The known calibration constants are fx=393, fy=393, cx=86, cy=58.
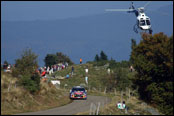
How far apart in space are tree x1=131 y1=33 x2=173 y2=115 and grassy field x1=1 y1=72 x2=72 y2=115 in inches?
301

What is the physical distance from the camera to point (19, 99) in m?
28.0

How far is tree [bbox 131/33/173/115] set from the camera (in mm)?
24828

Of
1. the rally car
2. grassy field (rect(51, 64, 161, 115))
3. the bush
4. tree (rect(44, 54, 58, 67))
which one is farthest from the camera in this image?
tree (rect(44, 54, 58, 67))

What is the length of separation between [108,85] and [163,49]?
2966 centimetres

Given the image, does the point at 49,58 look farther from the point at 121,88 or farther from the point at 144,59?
the point at 144,59

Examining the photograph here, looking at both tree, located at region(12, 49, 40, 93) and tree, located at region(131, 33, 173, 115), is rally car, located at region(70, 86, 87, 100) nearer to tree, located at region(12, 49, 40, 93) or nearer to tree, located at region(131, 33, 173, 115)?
tree, located at region(12, 49, 40, 93)

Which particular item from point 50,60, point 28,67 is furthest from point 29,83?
point 50,60

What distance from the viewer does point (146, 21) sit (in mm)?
50562

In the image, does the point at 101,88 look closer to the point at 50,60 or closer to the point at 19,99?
the point at 19,99

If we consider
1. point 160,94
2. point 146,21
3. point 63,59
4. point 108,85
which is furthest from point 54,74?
point 160,94

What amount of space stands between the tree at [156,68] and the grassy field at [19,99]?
7.65 m

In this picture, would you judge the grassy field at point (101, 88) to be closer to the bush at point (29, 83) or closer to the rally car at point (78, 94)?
the rally car at point (78, 94)

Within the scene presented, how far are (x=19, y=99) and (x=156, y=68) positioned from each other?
9.87 metres

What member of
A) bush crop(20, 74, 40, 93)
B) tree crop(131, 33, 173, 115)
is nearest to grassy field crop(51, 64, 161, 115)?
tree crop(131, 33, 173, 115)
